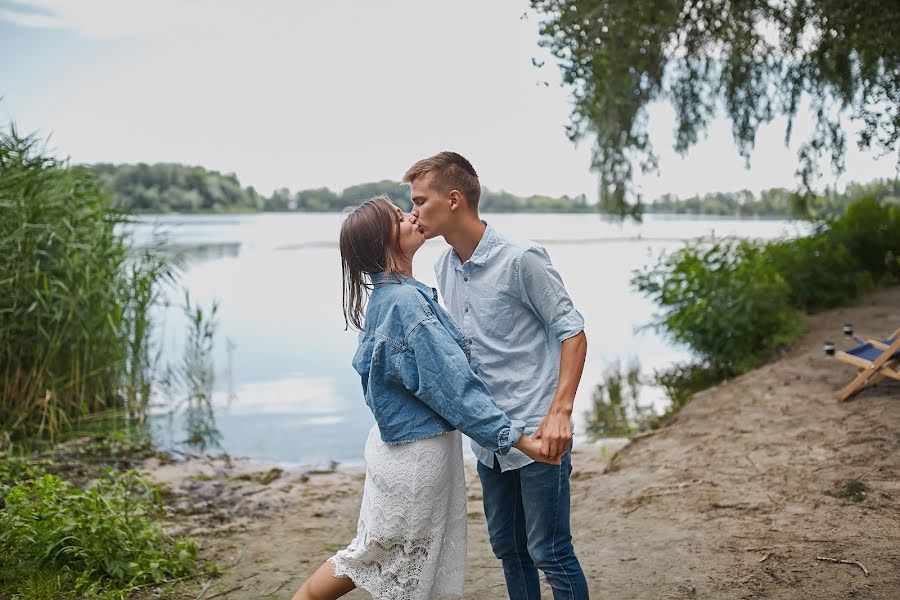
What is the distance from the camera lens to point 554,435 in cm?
259

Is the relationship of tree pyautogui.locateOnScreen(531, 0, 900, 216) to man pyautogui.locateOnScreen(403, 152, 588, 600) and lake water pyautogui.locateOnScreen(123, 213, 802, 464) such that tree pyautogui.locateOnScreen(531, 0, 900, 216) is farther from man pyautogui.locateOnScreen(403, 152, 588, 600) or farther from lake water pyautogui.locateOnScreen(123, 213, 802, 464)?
man pyautogui.locateOnScreen(403, 152, 588, 600)

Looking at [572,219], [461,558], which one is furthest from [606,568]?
[572,219]

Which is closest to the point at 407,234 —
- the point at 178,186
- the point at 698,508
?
the point at 698,508

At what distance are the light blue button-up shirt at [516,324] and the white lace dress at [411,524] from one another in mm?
217

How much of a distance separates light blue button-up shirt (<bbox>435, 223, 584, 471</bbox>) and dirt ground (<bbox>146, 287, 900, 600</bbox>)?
59.2 inches

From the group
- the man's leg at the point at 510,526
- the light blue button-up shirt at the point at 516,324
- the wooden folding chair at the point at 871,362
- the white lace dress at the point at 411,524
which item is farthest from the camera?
the wooden folding chair at the point at 871,362

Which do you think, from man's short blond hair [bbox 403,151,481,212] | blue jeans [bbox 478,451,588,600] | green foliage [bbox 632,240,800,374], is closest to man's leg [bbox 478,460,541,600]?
blue jeans [bbox 478,451,588,600]

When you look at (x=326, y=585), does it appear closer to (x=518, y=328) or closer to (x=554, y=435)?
(x=554, y=435)

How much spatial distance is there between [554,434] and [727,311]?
756 cm

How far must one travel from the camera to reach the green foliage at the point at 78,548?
3979 millimetres

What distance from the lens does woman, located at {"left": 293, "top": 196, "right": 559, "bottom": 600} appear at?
2541 mm

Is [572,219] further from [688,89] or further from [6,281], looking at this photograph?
[6,281]

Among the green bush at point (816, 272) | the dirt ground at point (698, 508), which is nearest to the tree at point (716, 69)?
the green bush at point (816, 272)

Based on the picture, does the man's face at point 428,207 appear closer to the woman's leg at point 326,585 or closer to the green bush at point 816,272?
the woman's leg at point 326,585
